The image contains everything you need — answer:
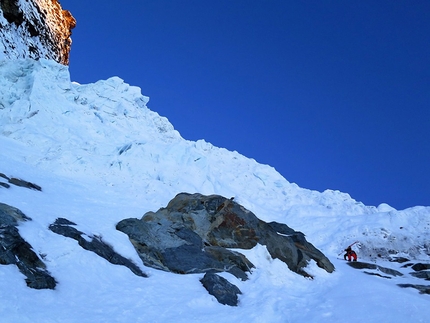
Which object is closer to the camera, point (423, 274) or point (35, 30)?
point (423, 274)

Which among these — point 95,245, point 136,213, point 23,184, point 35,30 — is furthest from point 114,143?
point 95,245

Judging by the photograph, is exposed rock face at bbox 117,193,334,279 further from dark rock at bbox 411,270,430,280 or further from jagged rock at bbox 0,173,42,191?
dark rock at bbox 411,270,430,280

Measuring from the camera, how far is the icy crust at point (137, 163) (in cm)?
2562

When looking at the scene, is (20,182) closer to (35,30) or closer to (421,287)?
(421,287)

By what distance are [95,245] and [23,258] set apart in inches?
105

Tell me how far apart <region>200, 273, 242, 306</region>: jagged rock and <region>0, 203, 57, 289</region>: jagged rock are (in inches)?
173

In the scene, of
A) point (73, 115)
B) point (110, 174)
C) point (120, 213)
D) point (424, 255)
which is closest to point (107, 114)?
point (73, 115)

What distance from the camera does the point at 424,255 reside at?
87.4 feet

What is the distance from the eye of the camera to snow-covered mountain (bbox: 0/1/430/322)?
883 centimetres

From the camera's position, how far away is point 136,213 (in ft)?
57.5

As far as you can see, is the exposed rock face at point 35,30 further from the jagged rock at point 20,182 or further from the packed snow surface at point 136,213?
the jagged rock at point 20,182

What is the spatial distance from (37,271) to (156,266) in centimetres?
432

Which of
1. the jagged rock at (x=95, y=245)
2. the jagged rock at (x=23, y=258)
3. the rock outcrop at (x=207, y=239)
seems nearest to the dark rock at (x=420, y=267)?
the rock outcrop at (x=207, y=239)

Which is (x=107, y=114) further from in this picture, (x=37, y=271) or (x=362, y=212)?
(x=37, y=271)
